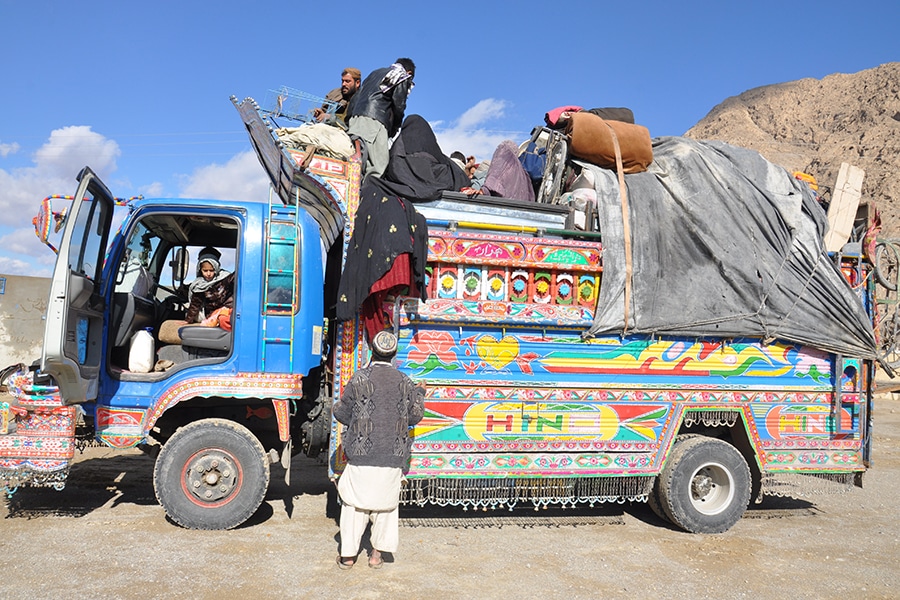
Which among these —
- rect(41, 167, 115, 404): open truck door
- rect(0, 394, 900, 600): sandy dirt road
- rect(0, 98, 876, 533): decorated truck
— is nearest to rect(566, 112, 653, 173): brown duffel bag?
rect(0, 98, 876, 533): decorated truck

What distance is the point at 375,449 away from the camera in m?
4.15

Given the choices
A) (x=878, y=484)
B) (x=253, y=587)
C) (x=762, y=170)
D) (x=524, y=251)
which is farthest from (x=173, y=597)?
(x=878, y=484)

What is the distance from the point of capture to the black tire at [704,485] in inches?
210

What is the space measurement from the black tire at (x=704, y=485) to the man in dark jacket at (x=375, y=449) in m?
2.46

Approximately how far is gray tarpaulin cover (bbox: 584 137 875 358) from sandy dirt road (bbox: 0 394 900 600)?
171 cm

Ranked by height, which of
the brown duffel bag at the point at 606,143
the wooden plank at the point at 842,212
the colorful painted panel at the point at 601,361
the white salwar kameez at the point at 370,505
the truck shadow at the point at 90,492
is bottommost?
the truck shadow at the point at 90,492

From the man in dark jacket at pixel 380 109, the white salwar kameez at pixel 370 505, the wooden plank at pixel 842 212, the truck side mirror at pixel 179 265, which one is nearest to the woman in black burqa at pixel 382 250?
the man in dark jacket at pixel 380 109

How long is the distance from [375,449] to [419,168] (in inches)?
96.1

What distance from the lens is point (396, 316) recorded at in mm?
4836

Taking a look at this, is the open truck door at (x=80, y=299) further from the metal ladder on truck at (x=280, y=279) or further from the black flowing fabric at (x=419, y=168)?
the black flowing fabric at (x=419, y=168)

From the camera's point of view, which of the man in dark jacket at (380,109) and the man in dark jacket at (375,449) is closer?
the man in dark jacket at (375,449)

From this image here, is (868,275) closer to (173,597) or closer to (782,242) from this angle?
(782,242)

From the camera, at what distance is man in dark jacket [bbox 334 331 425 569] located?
4156 mm

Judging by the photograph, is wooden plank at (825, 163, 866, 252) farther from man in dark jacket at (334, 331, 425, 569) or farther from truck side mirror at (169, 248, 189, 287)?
truck side mirror at (169, 248, 189, 287)
